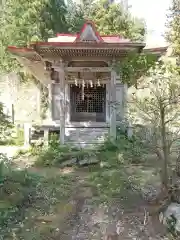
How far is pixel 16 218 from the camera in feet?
17.6

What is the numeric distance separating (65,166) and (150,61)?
489 cm

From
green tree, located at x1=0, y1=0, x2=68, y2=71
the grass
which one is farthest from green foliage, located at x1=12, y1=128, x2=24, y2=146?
green tree, located at x1=0, y1=0, x2=68, y2=71

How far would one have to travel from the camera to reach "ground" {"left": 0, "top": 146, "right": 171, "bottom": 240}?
4914 mm

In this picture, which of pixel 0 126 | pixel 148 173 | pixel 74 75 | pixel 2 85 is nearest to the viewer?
pixel 0 126

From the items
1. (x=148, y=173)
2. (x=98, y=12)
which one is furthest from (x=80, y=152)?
(x=98, y=12)

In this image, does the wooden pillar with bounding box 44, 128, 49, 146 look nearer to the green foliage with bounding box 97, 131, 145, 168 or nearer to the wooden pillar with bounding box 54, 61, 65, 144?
the wooden pillar with bounding box 54, 61, 65, 144

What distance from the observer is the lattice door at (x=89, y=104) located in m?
12.2

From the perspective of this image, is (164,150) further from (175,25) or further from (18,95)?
(18,95)

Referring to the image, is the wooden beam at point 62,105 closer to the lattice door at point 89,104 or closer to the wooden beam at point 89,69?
the wooden beam at point 89,69

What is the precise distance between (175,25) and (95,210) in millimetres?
7061

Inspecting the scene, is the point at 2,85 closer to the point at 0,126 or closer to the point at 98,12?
the point at 98,12

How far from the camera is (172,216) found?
4.99 m

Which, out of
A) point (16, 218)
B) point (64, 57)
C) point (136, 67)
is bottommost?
point (16, 218)

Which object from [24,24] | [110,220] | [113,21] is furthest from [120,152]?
[113,21]
